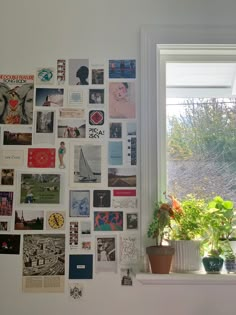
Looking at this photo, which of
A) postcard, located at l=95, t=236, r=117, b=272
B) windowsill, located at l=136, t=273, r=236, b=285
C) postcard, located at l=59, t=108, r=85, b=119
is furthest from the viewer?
postcard, located at l=59, t=108, r=85, b=119

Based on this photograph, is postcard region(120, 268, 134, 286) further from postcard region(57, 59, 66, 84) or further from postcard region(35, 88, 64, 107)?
postcard region(57, 59, 66, 84)

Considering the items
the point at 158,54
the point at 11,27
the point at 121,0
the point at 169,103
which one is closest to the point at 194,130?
the point at 169,103

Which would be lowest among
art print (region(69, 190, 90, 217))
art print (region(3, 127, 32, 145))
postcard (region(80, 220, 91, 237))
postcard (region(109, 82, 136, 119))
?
postcard (region(80, 220, 91, 237))

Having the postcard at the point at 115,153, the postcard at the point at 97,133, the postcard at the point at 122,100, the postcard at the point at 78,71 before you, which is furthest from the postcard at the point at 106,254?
the postcard at the point at 78,71

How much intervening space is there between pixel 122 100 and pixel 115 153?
26 cm

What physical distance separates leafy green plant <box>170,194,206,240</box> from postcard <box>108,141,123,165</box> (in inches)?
13.7

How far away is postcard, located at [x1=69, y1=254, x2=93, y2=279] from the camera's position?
5.66 ft

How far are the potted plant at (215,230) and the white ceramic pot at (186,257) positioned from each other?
4cm

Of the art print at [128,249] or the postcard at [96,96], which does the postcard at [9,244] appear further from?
the postcard at [96,96]

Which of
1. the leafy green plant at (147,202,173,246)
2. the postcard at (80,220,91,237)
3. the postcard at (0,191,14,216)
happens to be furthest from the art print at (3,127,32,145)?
the leafy green plant at (147,202,173,246)

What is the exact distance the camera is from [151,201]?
5.82ft

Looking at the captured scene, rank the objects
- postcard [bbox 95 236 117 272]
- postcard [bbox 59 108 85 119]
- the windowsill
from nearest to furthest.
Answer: the windowsill → postcard [bbox 95 236 117 272] → postcard [bbox 59 108 85 119]

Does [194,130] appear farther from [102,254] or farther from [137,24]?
[102,254]

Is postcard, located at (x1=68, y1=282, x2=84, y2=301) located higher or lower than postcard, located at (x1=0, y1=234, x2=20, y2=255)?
lower
